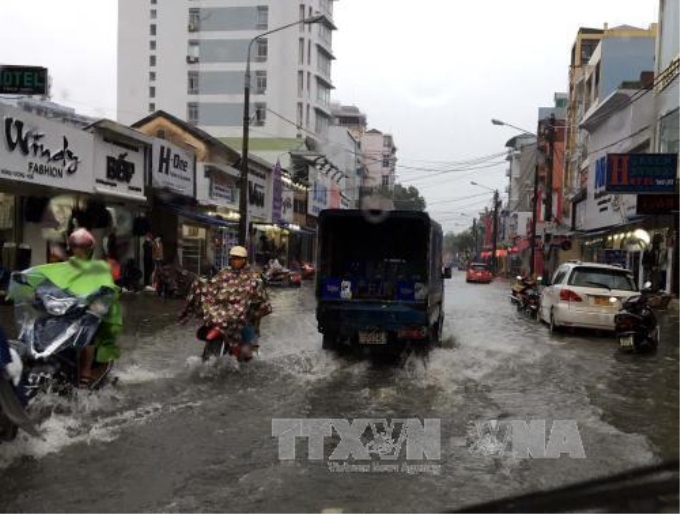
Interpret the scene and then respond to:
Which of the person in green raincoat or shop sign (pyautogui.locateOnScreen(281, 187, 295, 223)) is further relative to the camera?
shop sign (pyautogui.locateOnScreen(281, 187, 295, 223))

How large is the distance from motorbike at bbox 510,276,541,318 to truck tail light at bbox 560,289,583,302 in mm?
4255

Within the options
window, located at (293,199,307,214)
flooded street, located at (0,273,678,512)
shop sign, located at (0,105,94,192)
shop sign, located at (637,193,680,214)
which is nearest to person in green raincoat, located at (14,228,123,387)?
flooded street, located at (0,273,678,512)

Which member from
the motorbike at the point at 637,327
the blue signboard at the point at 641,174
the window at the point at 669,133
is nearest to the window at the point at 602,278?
the motorbike at the point at 637,327

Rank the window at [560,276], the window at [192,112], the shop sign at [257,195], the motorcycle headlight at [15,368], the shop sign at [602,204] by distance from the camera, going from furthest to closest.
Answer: the window at [192,112] → the shop sign at [257,195] → the shop sign at [602,204] → the window at [560,276] → the motorcycle headlight at [15,368]

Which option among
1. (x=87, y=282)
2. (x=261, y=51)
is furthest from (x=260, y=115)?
(x=87, y=282)

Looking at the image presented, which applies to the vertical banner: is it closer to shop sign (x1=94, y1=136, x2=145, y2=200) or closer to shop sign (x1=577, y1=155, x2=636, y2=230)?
shop sign (x1=577, y1=155, x2=636, y2=230)

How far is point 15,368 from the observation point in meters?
5.33

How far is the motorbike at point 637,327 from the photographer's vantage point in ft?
41.7

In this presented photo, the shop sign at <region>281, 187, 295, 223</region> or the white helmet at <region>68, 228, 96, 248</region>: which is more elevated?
the shop sign at <region>281, 187, 295, 223</region>

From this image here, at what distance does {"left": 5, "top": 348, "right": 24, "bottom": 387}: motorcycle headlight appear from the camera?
17.3 ft

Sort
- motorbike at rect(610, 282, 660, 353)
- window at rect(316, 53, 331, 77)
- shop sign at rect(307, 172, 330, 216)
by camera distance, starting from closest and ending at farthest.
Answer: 1. motorbike at rect(610, 282, 660, 353)
2. shop sign at rect(307, 172, 330, 216)
3. window at rect(316, 53, 331, 77)

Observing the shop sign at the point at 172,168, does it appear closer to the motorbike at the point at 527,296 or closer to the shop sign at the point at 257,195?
the shop sign at the point at 257,195

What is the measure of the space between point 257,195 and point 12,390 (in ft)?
110

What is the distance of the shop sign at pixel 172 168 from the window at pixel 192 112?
47017mm
